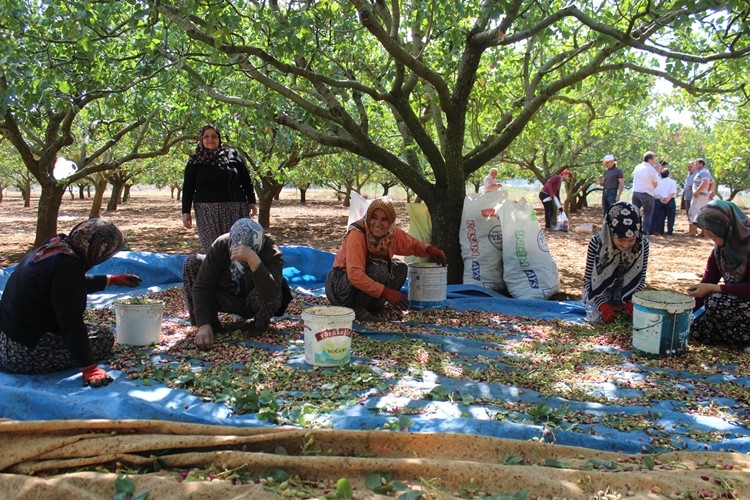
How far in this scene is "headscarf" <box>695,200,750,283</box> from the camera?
3701 millimetres

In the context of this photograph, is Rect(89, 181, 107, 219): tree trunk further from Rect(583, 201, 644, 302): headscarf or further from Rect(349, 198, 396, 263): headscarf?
Rect(583, 201, 644, 302): headscarf

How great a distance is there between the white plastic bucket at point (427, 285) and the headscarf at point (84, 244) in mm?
2407

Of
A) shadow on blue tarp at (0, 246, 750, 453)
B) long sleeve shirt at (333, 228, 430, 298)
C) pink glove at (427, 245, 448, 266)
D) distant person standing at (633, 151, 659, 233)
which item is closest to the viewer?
shadow on blue tarp at (0, 246, 750, 453)

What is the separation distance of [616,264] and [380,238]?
165 centimetres

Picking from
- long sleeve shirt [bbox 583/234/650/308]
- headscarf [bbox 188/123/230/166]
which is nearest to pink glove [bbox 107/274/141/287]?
headscarf [bbox 188/123/230/166]

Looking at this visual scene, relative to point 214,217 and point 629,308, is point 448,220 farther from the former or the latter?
point 214,217

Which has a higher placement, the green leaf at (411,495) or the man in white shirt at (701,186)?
the man in white shirt at (701,186)

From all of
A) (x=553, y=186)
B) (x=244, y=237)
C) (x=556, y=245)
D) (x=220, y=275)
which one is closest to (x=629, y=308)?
(x=244, y=237)

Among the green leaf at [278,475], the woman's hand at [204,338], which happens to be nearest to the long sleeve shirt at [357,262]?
the woman's hand at [204,338]

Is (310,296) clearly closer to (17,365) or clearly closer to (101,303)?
(101,303)

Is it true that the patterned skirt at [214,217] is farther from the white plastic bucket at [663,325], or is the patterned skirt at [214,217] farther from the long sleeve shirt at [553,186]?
the long sleeve shirt at [553,186]

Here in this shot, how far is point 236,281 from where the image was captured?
3.73m

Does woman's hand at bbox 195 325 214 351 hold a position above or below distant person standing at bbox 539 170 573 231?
below

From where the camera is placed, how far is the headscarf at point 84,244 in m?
2.86
